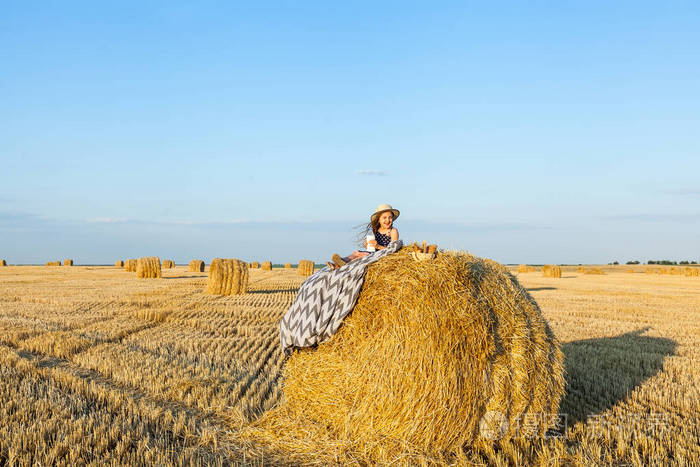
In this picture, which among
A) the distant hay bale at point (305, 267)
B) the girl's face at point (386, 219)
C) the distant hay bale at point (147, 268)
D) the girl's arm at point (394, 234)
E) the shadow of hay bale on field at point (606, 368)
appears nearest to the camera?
the shadow of hay bale on field at point (606, 368)

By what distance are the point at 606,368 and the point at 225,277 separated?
1486 cm

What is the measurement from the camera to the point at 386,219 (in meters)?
6.12

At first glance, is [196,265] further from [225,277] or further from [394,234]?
[394,234]

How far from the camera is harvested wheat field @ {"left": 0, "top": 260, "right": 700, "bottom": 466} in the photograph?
420 cm

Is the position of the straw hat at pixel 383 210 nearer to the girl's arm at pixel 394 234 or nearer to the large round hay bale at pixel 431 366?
the girl's arm at pixel 394 234

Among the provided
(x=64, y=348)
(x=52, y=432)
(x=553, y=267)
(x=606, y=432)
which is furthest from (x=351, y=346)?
(x=553, y=267)

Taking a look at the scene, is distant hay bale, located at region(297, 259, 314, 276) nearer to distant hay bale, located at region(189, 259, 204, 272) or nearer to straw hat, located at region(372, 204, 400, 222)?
distant hay bale, located at region(189, 259, 204, 272)

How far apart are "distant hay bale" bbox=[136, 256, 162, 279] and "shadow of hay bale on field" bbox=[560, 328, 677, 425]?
88.6 feet

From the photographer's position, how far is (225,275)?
19422mm

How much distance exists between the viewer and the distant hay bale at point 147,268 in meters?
30.6

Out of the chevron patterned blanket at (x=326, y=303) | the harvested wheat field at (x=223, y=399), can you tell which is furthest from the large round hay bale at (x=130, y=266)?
the chevron patterned blanket at (x=326, y=303)

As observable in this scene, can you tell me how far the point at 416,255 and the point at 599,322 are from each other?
9.79 metres

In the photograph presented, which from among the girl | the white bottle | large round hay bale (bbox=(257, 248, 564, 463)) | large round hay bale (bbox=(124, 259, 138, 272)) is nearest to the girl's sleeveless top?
the girl

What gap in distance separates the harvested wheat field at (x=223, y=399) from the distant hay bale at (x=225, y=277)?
767 cm
